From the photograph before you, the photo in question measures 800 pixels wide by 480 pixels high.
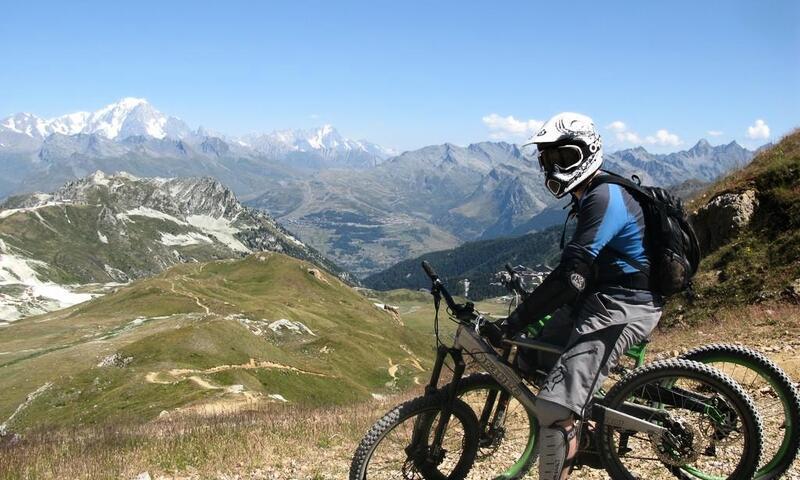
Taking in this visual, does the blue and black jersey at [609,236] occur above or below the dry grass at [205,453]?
above

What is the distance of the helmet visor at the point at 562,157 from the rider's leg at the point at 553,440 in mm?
3311

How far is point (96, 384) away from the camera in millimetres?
69375

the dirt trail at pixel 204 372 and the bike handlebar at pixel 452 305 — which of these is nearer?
the bike handlebar at pixel 452 305

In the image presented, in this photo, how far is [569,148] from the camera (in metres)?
8.17

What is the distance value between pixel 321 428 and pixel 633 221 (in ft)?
31.9

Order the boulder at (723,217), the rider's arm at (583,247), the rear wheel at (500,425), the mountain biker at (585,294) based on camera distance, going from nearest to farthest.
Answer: the rider's arm at (583,247), the mountain biker at (585,294), the rear wheel at (500,425), the boulder at (723,217)

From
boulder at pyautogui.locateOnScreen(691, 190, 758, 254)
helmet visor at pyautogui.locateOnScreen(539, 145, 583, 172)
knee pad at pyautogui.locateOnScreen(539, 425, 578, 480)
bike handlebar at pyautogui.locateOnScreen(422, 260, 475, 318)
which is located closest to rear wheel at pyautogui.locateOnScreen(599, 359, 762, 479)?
knee pad at pyautogui.locateOnScreen(539, 425, 578, 480)

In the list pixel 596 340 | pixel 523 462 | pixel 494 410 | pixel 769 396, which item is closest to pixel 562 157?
pixel 596 340

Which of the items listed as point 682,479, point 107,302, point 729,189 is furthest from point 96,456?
point 107,302

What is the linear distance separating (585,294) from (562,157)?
6.52 ft

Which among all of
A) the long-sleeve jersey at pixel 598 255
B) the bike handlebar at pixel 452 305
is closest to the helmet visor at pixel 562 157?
the long-sleeve jersey at pixel 598 255

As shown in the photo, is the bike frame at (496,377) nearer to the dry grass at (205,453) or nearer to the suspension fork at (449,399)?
the suspension fork at (449,399)

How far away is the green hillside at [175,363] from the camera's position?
6094 cm

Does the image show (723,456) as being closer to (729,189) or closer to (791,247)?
(791,247)
